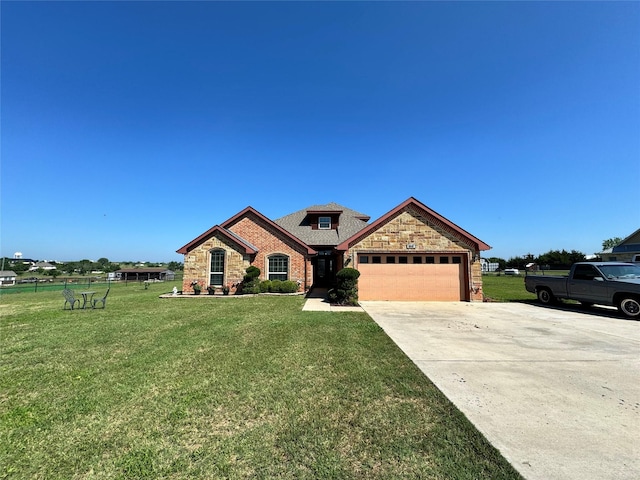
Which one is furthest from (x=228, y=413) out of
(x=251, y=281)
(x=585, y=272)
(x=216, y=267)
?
(x=216, y=267)

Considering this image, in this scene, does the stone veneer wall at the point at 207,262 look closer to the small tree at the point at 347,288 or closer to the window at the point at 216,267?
the window at the point at 216,267

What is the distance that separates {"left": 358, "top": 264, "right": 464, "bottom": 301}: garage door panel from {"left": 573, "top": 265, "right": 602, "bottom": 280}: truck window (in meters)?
4.54

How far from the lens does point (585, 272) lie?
11633mm

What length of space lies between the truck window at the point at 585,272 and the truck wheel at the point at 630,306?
1191 mm

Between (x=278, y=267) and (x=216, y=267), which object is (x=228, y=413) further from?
(x=216, y=267)

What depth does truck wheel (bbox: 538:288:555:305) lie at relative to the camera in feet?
43.3

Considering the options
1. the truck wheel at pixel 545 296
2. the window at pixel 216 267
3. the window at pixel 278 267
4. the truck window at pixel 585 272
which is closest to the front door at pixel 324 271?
the window at pixel 278 267

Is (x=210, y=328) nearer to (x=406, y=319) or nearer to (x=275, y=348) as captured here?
(x=275, y=348)

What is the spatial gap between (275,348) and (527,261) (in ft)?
322

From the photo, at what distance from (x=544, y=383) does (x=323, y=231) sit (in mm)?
17718

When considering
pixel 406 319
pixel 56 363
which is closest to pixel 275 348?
pixel 56 363

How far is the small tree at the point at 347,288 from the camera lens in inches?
519

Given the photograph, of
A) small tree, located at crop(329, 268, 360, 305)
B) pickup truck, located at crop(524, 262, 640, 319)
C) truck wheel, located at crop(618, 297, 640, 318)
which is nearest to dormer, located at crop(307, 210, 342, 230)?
small tree, located at crop(329, 268, 360, 305)

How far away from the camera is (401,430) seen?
10.8 ft
